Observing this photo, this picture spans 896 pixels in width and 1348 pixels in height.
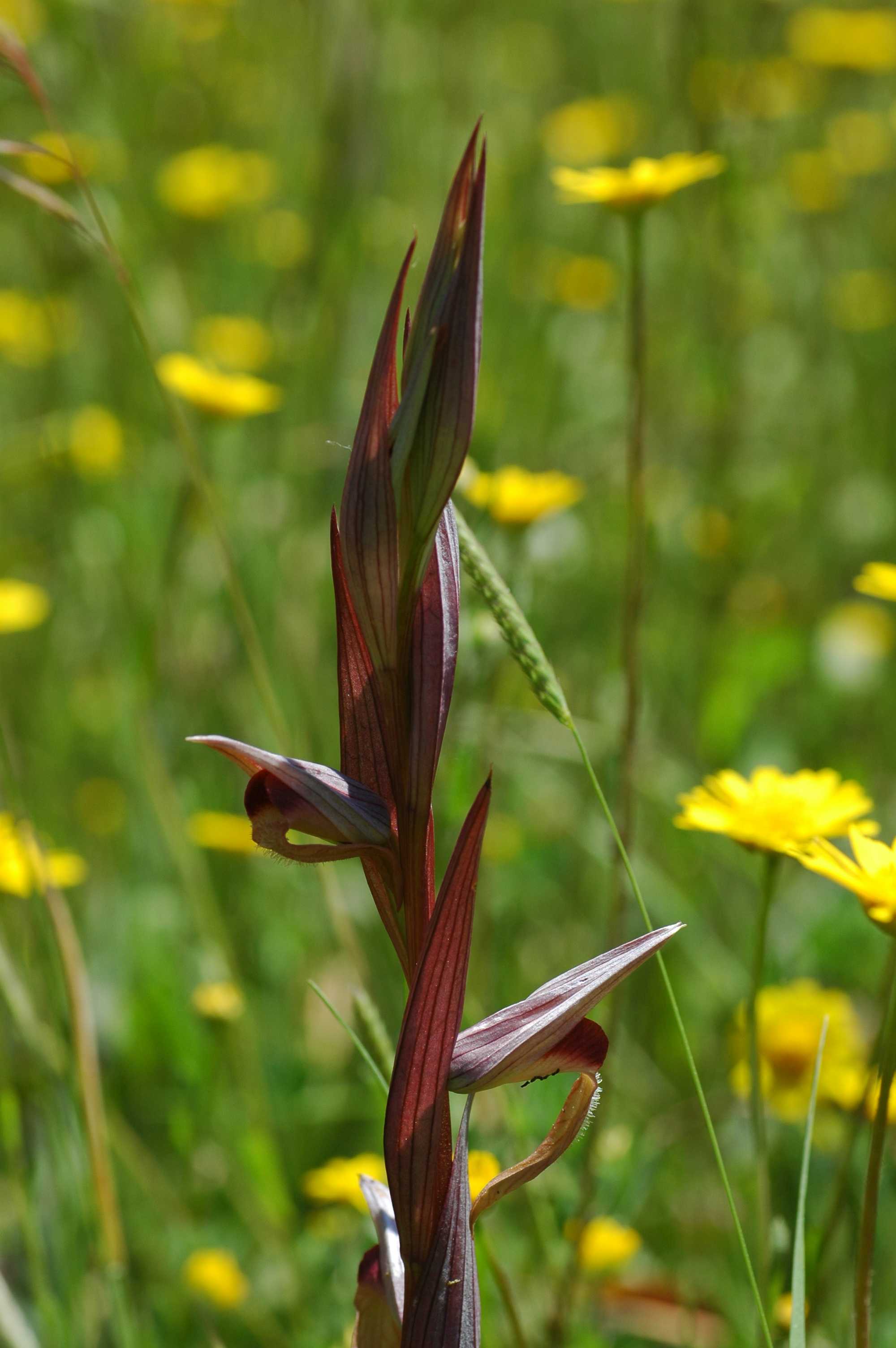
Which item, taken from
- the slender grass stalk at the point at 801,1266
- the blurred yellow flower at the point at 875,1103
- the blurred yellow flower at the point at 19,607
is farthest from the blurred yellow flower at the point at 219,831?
the slender grass stalk at the point at 801,1266

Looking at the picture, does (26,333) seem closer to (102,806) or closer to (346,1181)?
(102,806)

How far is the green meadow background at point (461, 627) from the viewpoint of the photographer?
1.18 m

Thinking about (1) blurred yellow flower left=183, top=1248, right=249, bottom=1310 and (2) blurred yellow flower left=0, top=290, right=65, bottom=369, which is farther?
(2) blurred yellow flower left=0, top=290, right=65, bottom=369

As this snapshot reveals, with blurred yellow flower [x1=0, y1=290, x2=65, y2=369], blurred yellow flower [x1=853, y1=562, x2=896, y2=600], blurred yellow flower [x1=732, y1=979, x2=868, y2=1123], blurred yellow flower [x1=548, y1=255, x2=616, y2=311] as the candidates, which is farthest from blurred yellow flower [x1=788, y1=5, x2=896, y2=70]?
blurred yellow flower [x1=732, y1=979, x2=868, y2=1123]

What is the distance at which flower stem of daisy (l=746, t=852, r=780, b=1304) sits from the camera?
0.72 meters

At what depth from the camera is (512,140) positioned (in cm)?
332

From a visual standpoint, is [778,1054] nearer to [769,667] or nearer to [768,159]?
[769,667]

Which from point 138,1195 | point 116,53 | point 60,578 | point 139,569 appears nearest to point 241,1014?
point 138,1195

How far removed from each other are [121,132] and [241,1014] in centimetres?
243

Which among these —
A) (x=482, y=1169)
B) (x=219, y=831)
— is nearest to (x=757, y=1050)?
(x=482, y=1169)

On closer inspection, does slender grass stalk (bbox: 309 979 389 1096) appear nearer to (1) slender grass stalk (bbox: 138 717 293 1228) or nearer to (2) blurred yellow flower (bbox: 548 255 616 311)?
(1) slender grass stalk (bbox: 138 717 293 1228)

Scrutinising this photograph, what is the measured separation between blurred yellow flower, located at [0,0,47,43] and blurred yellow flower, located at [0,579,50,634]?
144 cm

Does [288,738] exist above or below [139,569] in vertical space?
above

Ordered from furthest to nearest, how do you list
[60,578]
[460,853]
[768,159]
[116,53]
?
[116,53] < [768,159] < [60,578] < [460,853]
